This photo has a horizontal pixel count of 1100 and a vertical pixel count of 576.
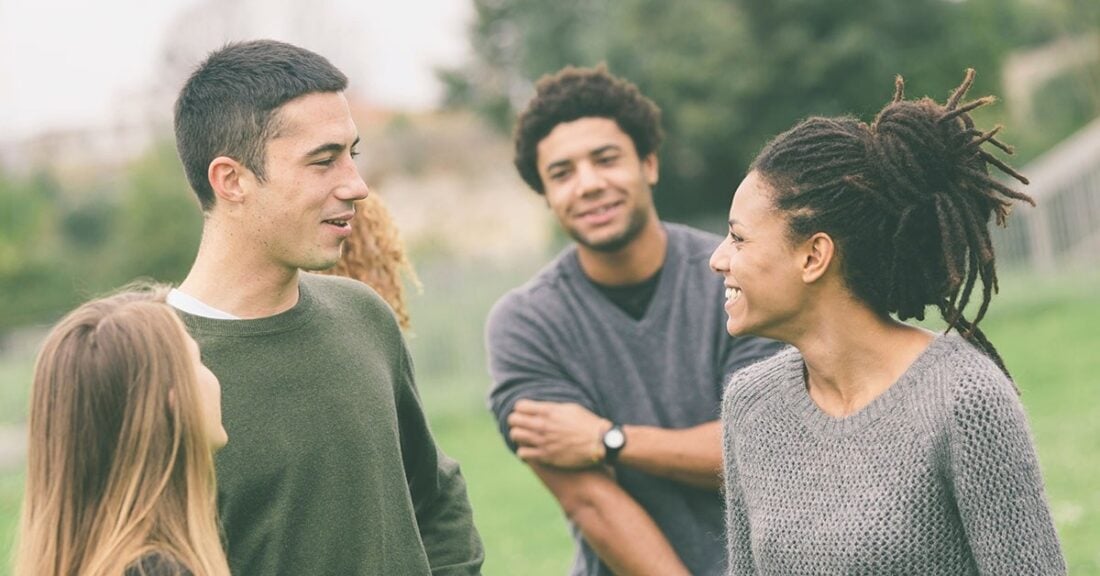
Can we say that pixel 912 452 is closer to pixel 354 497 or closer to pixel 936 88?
pixel 354 497

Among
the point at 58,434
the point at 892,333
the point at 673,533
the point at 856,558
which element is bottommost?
the point at 673,533

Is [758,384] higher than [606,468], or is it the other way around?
[758,384]

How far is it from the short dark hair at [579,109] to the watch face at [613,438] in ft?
4.01

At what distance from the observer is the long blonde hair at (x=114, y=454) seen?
277 centimetres

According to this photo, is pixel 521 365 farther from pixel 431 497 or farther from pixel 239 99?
pixel 239 99

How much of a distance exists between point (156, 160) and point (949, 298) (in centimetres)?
3285

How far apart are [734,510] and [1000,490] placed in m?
0.82

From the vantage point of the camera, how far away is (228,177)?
346cm

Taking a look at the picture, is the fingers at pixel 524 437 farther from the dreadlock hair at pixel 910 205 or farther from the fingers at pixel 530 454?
the dreadlock hair at pixel 910 205

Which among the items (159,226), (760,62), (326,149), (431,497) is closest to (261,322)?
(326,149)

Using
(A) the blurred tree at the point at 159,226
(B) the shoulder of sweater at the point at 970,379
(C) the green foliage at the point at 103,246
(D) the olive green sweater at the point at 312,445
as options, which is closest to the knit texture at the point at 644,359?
(D) the olive green sweater at the point at 312,445

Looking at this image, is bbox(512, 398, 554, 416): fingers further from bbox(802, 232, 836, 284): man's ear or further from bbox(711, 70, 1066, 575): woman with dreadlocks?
bbox(802, 232, 836, 284): man's ear

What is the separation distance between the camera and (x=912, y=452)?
10.0 feet

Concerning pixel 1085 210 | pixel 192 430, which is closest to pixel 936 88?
pixel 1085 210
